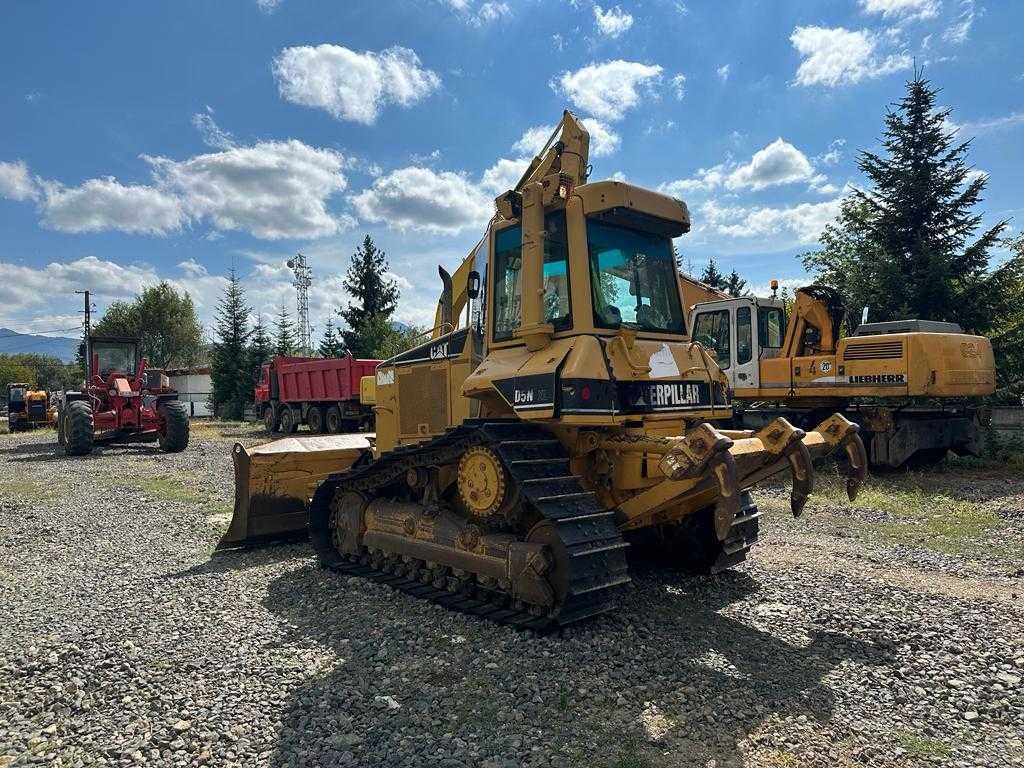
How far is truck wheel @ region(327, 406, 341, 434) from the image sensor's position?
23264 mm

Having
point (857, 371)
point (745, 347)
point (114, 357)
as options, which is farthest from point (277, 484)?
point (114, 357)

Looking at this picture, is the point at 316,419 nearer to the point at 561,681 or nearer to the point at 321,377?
the point at 321,377

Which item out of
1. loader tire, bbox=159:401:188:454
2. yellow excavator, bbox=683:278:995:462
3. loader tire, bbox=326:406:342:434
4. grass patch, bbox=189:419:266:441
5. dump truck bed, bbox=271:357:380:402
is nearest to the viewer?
yellow excavator, bbox=683:278:995:462

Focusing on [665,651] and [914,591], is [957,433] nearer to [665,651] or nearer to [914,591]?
[914,591]

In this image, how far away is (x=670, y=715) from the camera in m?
3.75

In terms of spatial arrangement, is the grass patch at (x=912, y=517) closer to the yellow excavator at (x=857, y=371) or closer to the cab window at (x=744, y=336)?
the yellow excavator at (x=857, y=371)

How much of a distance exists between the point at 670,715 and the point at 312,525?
14.3 feet

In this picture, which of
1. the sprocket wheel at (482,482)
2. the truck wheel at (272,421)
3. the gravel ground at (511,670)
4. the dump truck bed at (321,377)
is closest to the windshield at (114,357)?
the dump truck bed at (321,377)

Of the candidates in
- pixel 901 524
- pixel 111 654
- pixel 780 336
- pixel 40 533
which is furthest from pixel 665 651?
pixel 780 336

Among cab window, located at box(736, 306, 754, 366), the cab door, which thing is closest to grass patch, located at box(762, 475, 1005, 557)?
Result: the cab door

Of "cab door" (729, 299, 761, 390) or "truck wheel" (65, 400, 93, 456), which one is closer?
"cab door" (729, 299, 761, 390)

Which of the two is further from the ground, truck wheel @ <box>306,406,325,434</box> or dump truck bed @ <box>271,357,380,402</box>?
dump truck bed @ <box>271,357,380,402</box>

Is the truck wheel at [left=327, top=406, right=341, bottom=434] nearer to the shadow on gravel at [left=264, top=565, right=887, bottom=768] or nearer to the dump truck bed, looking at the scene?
the dump truck bed

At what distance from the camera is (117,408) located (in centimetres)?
1875
